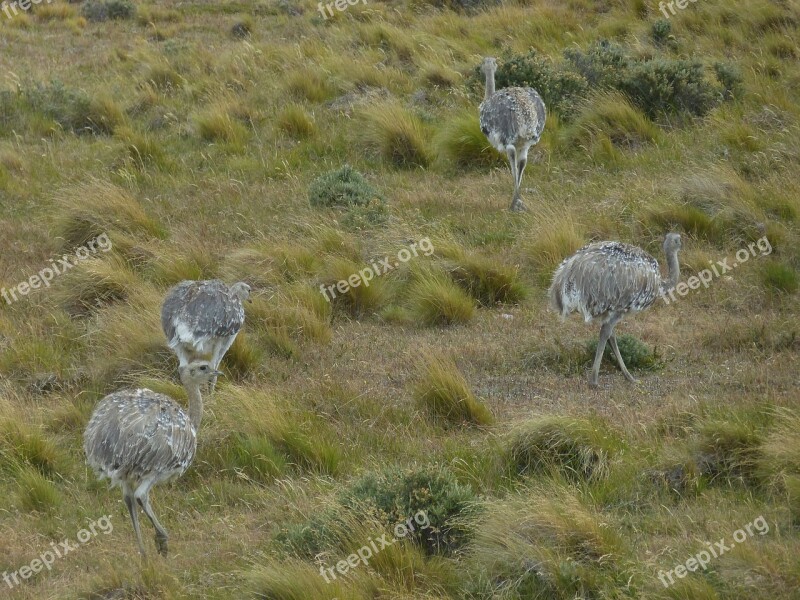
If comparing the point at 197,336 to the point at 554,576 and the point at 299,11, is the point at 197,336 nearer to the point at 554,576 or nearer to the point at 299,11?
the point at 554,576

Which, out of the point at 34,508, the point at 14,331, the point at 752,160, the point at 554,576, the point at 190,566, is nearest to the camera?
the point at 554,576

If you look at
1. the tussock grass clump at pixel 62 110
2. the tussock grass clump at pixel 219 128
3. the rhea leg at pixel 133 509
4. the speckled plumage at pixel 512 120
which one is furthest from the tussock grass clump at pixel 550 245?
the tussock grass clump at pixel 62 110

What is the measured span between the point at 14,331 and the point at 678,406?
5702 mm

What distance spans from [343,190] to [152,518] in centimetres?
625

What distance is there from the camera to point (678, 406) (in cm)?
833

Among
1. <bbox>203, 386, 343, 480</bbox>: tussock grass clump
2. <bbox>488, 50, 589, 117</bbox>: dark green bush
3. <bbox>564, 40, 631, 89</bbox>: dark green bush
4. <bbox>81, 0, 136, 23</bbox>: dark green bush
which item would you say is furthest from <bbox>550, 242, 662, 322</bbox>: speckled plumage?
<bbox>81, 0, 136, 23</bbox>: dark green bush

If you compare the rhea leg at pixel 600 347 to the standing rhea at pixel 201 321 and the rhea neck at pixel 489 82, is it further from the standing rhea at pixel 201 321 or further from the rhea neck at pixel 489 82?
the rhea neck at pixel 489 82

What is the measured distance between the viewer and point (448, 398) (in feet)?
28.5

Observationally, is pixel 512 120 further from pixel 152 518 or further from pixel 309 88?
pixel 152 518

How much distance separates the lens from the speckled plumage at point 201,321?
8914mm

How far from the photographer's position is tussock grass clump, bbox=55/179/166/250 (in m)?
12.3

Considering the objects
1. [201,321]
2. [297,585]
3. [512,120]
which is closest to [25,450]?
[201,321]

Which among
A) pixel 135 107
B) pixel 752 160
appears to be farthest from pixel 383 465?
pixel 135 107

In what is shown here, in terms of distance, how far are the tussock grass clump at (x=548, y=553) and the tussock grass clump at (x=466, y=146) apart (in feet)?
25.5
